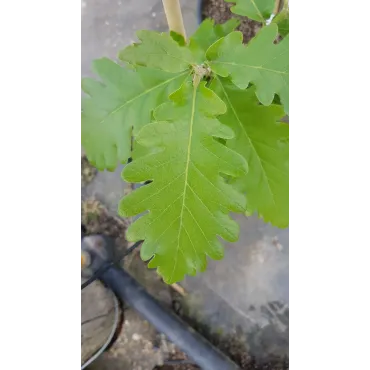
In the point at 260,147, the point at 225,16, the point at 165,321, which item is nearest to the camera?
the point at 260,147

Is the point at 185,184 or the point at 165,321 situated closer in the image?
the point at 185,184

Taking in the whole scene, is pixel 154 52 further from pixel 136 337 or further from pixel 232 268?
pixel 136 337

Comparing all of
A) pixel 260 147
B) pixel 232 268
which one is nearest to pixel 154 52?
pixel 260 147
